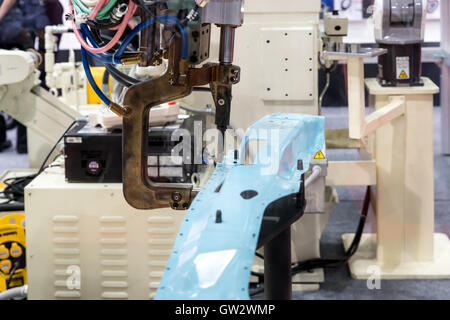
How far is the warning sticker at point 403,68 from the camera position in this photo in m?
3.58

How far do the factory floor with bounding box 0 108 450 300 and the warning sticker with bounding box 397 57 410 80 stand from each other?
757 millimetres

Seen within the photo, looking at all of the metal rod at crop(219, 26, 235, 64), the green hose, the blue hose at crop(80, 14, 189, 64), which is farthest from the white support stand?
the green hose

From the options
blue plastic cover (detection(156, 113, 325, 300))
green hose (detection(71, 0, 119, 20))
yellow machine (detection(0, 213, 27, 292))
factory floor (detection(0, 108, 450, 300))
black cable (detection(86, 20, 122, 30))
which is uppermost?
green hose (detection(71, 0, 119, 20))

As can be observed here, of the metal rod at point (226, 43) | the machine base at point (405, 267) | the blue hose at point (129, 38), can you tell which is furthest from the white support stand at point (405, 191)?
the blue hose at point (129, 38)

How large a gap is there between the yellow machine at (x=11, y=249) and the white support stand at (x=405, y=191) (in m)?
1.55

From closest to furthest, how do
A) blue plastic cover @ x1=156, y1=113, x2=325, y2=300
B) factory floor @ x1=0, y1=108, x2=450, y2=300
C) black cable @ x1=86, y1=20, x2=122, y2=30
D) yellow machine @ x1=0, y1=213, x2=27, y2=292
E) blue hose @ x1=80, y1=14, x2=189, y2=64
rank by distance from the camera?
blue plastic cover @ x1=156, y1=113, x2=325, y2=300 → blue hose @ x1=80, y1=14, x2=189, y2=64 → black cable @ x1=86, y1=20, x2=122, y2=30 → yellow machine @ x1=0, y1=213, x2=27, y2=292 → factory floor @ x1=0, y1=108, x2=450, y2=300

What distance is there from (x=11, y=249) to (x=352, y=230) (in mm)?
1923

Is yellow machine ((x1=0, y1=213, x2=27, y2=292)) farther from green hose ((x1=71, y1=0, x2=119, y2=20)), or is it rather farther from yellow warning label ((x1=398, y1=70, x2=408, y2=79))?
yellow warning label ((x1=398, y1=70, x2=408, y2=79))

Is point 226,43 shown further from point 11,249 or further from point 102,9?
point 11,249

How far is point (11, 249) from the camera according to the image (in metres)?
3.40

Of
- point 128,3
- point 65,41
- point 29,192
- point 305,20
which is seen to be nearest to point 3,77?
point 29,192

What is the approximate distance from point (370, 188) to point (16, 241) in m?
1.77

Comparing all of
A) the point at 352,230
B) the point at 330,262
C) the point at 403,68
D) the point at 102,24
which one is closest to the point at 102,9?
the point at 102,24

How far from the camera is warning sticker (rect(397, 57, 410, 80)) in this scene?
358cm
